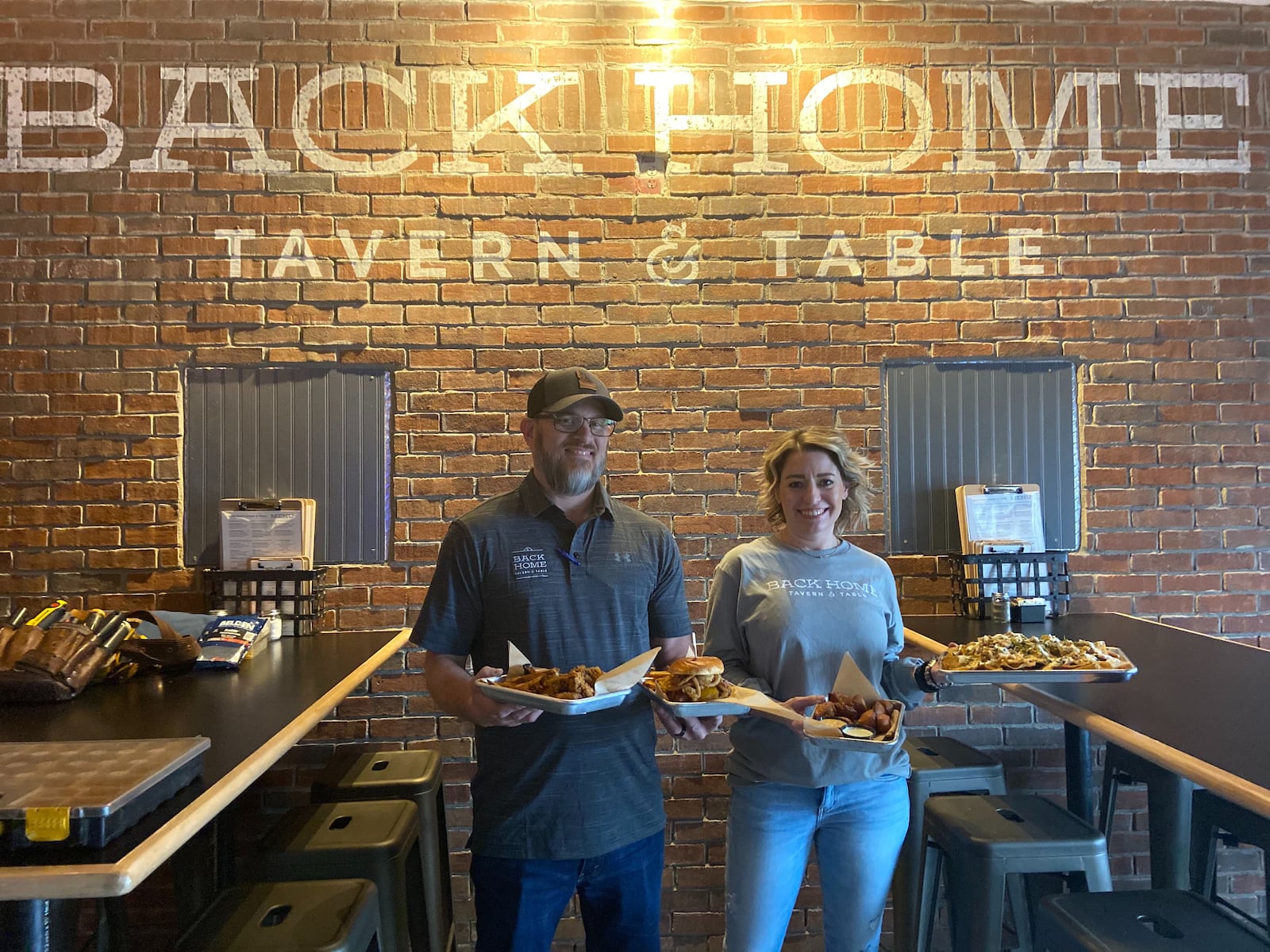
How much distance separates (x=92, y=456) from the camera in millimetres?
3154

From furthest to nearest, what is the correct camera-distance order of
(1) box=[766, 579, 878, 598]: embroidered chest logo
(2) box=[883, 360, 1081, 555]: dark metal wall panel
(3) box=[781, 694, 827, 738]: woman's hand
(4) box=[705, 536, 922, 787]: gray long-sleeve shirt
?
(2) box=[883, 360, 1081, 555]: dark metal wall panel < (1) box=[766, 579, 878, 598]: embroidered chest logo < (4) box=[705, 536, 922, 787]: gray long-sleeve shirt < (3) box=[781, 694, 827, 738]: woman's hand

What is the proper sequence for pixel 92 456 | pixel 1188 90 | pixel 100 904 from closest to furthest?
pixel 100 904
pixel 92 456
pixel 1188 90

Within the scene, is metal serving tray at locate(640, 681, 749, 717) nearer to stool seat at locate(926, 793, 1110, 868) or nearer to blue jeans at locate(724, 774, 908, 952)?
blue jeans at locate(724, 774, 908, 952)

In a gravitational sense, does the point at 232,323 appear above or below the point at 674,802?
above

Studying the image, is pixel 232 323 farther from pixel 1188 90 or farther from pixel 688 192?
pixel 1188 90

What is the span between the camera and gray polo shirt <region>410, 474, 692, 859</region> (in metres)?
1.83

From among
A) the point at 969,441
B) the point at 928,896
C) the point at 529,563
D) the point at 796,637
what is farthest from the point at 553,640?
the point at 969,441

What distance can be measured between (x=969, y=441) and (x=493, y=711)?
2.40 meters

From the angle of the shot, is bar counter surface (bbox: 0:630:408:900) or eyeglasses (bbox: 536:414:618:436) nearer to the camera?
bar counter surface (bbox: 0:630:408:900)

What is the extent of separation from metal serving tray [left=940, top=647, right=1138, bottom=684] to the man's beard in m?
0.99

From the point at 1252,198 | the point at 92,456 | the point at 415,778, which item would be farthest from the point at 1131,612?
the point at 92,456

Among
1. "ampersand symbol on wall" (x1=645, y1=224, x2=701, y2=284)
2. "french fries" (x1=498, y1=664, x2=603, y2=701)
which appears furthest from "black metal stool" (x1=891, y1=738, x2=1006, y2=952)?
"ampersand symbol on wall" (x1=645, y1=224, x2=701, y2=284)

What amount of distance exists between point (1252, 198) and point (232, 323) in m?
4.04

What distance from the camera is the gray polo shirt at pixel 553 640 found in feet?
6.00
